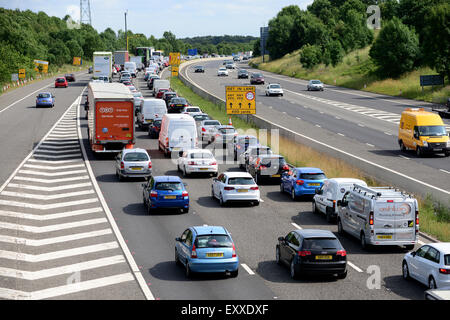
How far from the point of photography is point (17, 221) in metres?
30.5

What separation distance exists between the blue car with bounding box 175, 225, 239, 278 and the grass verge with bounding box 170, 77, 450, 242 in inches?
373

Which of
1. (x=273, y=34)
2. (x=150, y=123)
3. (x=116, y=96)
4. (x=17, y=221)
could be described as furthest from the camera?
(x=273, y=34)

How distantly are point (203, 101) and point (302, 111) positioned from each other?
40.1ft

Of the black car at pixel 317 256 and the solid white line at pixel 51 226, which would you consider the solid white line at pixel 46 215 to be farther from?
the black car at pixel 317 256

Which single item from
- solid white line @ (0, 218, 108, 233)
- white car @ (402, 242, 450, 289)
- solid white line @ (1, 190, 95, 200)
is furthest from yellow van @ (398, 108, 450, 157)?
white car @ (402, 242, 450, 289)

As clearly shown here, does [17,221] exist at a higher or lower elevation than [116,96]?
lower

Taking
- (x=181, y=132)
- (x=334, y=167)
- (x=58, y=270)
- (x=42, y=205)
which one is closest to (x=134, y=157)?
(x=42, y=205)

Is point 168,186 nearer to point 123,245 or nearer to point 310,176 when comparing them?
point 123,245

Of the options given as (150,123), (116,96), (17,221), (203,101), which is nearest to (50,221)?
(17,221)

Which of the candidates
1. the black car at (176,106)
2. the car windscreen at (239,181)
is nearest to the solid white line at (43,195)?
the car windscreen at (239,181)

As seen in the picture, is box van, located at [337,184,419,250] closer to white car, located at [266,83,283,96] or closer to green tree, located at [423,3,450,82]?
green tree, located at [423,3,450,82]

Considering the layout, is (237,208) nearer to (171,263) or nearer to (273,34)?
(171,263)

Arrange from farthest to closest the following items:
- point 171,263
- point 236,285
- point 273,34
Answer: point 273,34, point 171,263, point 236,285

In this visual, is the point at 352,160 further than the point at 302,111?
No
